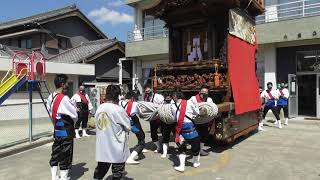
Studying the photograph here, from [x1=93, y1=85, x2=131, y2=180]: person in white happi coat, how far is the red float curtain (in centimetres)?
488

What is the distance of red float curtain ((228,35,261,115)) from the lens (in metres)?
9.92

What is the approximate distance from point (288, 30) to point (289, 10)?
2121 millimetres

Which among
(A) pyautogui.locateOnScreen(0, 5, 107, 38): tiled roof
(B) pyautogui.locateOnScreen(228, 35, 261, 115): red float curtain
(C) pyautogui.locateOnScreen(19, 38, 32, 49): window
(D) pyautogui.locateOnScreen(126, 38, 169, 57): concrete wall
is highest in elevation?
(A) pyautogui.locateOnScreen(0, 5, 107, 38): tiled roof

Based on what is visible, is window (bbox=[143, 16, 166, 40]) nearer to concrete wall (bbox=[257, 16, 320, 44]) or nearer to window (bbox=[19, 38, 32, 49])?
concrete wall (bbox=[257, 16, 320, 44])

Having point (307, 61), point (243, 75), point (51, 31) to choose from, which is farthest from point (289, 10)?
point (51, 31)

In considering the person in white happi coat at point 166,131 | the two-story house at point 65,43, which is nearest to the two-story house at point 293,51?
the person in white happi coat at point 166,131

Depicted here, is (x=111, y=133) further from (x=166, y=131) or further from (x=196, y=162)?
(x=166, y=131)

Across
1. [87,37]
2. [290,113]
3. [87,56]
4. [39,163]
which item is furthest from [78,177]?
[87,37]

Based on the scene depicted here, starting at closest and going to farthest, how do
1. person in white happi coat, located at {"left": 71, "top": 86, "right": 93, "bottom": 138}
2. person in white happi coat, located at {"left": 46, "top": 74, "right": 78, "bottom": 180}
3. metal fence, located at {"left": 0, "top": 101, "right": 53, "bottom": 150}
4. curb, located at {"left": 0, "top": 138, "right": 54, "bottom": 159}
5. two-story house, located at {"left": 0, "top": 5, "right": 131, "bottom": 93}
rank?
person in white happi coat, located at {"left": 46, "top": 74, "right": 78, "bottom": 180}
curb, located at {"left": 0, "top": 138, "right": 54, "bottom": 159}
person in white happi coat, located at {"left": 71, "top": 86, "right": 93, "bottom": 138}
metal fence, located at {"left": 0, "top": 101, "right": 53, "bottom": 150}
two-story house, located at {"left": 0, "top": 5, "right": 131, "bottom": 93}

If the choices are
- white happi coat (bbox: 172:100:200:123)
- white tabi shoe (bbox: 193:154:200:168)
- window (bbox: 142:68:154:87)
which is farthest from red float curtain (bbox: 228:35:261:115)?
window (bbox: 142:68:154:87)

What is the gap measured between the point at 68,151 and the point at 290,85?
44.5 ft

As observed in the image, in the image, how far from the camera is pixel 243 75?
10.8m

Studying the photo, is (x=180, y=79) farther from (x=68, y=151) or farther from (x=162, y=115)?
(x=68, y=151)

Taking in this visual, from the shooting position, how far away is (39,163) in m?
8.51
